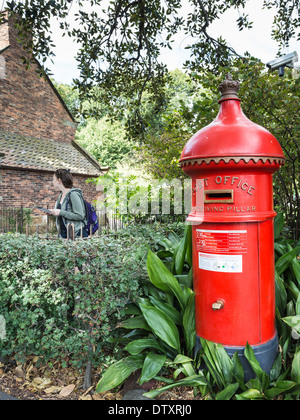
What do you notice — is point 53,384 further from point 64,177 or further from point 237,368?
point 64,177

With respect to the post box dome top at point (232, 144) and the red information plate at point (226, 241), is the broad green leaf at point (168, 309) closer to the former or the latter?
the red information plate at point (226, 241)

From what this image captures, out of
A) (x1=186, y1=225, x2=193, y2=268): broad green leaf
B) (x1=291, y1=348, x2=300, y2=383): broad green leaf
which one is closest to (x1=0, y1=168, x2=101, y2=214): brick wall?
(x1=186, y1=225, x2=193, y2=268): broad green leaf

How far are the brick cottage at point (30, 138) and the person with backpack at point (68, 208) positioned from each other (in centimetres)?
1021

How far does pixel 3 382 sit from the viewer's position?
10.0 ft

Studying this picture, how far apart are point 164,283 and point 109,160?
32491 millimetres

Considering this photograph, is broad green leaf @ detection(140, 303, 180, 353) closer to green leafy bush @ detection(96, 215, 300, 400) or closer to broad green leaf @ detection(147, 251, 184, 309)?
green leafy bush @ detection(96, 215, 300, 400)

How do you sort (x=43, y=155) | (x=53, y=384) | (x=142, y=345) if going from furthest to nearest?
(x=43, y=155), (x=53, y=384), (x=142, y=345)

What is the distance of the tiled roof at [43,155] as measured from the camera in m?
15.7

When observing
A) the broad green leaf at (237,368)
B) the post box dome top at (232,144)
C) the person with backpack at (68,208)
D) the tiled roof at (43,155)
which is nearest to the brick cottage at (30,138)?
the tiled roof at (43,155)

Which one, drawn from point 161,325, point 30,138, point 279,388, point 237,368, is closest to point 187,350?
point 161,325

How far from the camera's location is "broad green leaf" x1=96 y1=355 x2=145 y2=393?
8.32 feet

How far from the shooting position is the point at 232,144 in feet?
8.08

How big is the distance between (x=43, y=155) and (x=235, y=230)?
663 inches

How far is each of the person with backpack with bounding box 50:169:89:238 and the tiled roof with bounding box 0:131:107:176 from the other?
1196 cm
